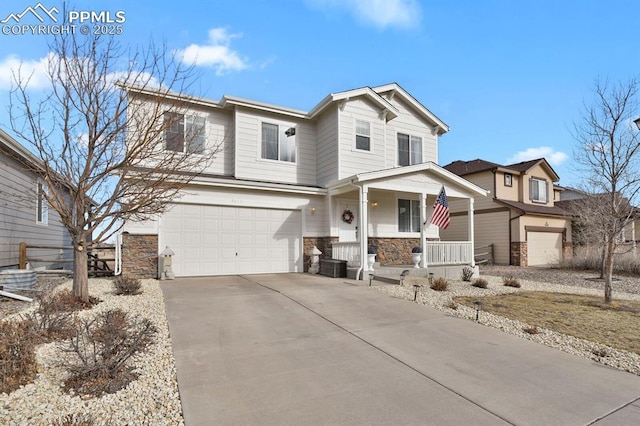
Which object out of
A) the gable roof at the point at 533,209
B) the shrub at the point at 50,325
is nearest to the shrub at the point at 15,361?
the shrub at the point at 50,325

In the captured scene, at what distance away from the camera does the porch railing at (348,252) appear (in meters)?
11.0

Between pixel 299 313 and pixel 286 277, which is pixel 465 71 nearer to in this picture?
pixel 286 277

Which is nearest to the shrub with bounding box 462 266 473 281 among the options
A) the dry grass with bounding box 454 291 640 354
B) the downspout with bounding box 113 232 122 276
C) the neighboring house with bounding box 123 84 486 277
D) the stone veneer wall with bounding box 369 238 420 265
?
the neighboring house with bounding box 123 84 486 277

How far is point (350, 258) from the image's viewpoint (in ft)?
36.8

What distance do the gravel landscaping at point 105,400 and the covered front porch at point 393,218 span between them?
7.26 m

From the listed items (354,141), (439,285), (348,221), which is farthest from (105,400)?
(354,141)

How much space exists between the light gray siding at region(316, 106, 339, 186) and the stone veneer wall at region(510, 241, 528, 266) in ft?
38.7

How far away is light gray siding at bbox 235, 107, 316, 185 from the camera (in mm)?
12031

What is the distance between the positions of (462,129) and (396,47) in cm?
Answer: 588

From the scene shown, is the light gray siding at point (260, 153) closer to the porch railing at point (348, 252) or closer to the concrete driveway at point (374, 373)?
Result: the porch railing at point (348, 252)

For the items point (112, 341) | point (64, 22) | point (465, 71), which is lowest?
point (112, 341)

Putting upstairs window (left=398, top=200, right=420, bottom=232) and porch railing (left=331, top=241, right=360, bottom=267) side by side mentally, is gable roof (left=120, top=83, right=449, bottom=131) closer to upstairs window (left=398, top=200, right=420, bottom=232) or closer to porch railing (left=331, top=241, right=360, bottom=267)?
upstairs window (left=398, top=200, right=420, bottom=232)

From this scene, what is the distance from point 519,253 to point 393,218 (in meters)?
8.87

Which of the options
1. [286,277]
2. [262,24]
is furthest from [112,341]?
[262,24]
